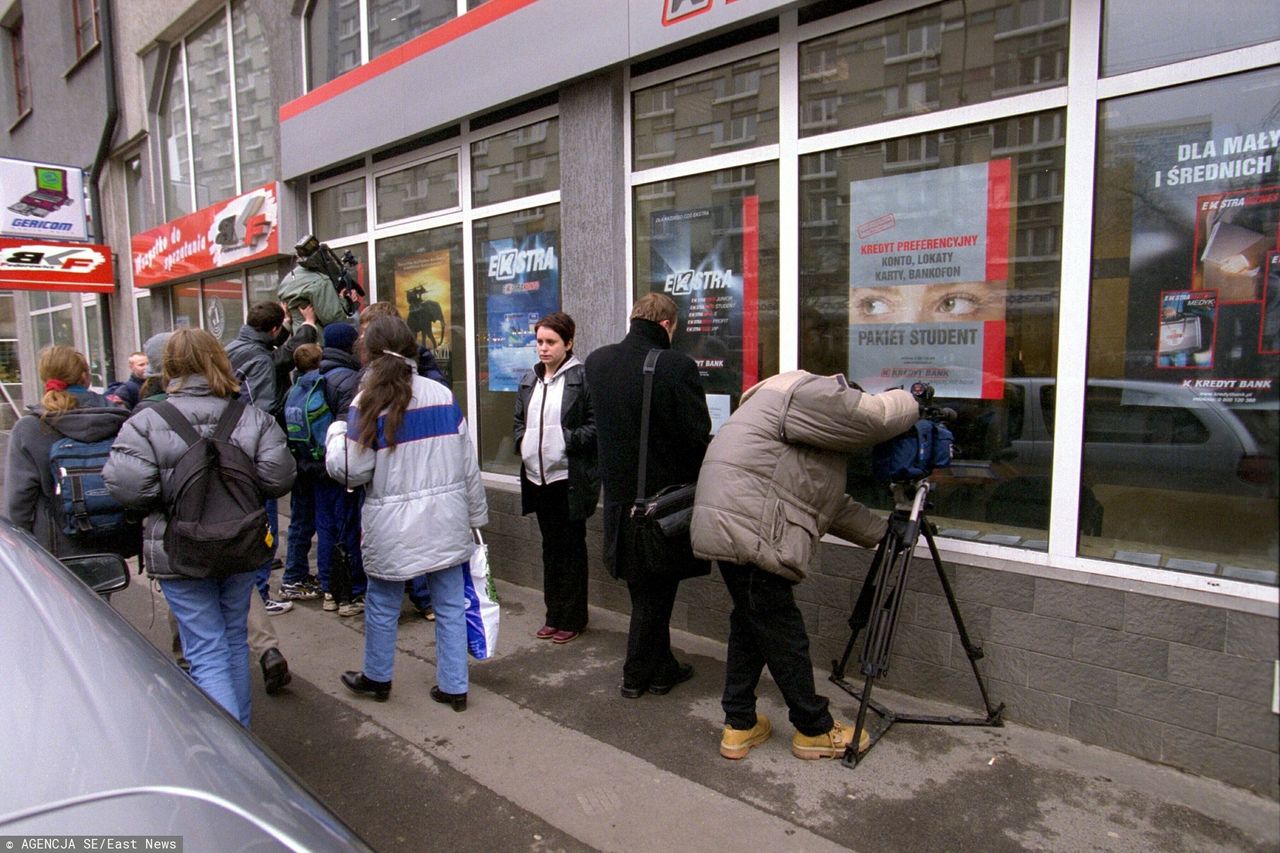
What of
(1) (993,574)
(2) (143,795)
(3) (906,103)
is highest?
(3) (906,103)

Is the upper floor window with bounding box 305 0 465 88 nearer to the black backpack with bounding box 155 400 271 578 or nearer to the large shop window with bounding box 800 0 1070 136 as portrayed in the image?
the large shop window with bounding box 800 0 1070 136

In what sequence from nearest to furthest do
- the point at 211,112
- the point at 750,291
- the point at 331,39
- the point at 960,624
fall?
the point at 960,624 → the point at 750,291 → the point at 331,39 → the point at 211,112

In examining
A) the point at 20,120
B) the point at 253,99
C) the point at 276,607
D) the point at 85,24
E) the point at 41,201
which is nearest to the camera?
the point at 276,607

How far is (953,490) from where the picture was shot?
148 inches

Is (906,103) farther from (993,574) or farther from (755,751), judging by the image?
(755,751)

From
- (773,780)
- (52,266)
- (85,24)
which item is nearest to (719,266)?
(773,780)

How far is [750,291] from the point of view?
174 inches

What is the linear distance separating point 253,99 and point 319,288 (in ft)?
13.0

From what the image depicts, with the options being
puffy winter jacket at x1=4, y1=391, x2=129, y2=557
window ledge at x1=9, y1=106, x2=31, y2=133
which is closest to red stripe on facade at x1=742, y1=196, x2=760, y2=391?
puffy winter jacket at x1=4, y1=391, x2=129, y2=557

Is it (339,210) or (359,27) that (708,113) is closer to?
(359,27)

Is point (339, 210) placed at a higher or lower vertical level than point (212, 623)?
higher

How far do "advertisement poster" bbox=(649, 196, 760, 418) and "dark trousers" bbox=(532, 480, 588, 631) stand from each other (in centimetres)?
104

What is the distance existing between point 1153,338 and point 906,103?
1.56 metres

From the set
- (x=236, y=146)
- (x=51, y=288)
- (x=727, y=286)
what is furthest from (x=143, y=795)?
(x=51, y=288)
